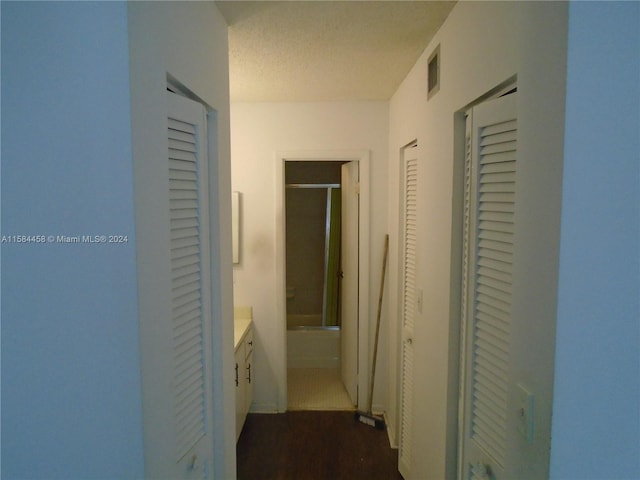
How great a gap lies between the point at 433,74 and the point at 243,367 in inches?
88.3

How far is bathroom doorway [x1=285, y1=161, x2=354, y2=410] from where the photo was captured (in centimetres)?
398

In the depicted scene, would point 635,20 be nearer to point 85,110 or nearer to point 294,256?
point 85,110

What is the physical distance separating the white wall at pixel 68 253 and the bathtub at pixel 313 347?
3457 mm

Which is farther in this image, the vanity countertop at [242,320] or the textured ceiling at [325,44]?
the vanity countertop at [242,320]

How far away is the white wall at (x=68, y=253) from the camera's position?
102 centimetres

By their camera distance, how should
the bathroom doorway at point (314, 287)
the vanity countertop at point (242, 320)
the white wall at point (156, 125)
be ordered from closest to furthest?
the white wall at point (156, 125)
the vanity countertop at point (242, 320)
the bathroom doorway at point (314, 287)

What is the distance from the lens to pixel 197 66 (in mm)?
1508

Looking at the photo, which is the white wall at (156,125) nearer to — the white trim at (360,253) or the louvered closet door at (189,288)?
the louvered closet door at (189,288)

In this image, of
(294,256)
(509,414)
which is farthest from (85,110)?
(294,256)

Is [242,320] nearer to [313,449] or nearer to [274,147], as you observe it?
[313,449]

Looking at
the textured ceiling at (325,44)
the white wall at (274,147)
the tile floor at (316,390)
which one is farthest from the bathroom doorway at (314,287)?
the textured ceiling at (325,44)

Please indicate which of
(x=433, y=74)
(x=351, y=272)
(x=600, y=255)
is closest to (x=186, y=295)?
(x=600, y=255)

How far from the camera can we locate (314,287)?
16.7 feet

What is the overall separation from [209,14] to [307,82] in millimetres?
1261
